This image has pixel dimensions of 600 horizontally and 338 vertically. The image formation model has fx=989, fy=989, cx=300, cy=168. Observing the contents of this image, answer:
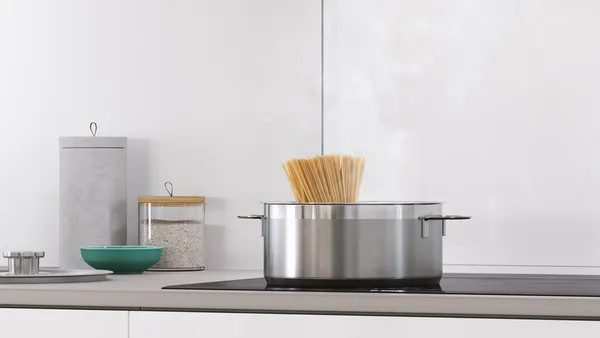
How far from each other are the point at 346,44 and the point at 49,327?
88 cm

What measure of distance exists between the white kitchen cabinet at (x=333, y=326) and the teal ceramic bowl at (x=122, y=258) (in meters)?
0.43

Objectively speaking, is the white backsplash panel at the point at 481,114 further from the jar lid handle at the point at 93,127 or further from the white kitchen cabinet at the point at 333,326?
the white kitchen cabinet at the point at 333,326

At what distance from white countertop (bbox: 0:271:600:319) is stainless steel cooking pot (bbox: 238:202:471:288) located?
0.11 metres

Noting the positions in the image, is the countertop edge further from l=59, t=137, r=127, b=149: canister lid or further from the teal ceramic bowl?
l=59, t=137, r=127, b=149: canister lid

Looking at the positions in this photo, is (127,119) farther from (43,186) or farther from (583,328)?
(583,328)

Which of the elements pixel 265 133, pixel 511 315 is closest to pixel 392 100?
pixel 265 133

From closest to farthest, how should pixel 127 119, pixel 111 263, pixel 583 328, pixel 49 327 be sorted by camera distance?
pixel 583 328
pixel 49 327
pixel 111 263
pixel 127 119

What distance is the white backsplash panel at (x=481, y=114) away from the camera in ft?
6.26

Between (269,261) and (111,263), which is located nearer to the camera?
(269,261)

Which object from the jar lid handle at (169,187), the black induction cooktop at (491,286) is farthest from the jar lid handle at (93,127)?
the black induction cooktop at (491,286)

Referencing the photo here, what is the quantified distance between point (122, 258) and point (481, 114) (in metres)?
0.75

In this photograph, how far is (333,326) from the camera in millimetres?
1357

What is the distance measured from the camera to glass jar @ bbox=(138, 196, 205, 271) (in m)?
1.98

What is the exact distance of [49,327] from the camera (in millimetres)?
1457
